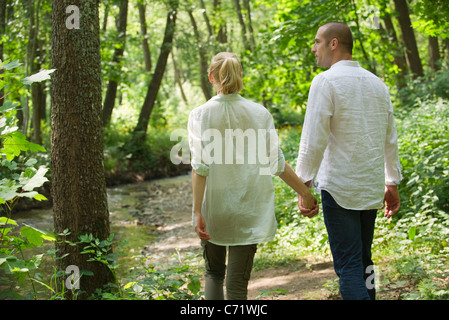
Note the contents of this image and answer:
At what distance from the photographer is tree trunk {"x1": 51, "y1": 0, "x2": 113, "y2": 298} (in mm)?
4285

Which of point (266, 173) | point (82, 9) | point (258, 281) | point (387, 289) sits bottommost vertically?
point (258, 281)

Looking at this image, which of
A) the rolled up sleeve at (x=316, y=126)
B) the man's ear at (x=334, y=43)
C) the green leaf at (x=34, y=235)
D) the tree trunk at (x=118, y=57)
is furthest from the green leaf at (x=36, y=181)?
the tree trunk at (x=118, y=57)

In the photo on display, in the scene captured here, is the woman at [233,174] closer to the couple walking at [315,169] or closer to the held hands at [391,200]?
the couple walking at [315,169]

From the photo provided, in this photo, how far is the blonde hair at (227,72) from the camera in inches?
131

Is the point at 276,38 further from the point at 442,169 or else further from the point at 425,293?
the point at 425,293

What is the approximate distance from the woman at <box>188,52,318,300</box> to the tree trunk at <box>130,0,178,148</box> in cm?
1554

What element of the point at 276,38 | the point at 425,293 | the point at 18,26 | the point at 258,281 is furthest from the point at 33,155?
the point at 425,293

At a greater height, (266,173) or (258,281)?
(266,173)

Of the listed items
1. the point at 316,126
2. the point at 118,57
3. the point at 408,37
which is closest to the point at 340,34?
the point at 316,126

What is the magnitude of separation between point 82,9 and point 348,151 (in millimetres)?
2761

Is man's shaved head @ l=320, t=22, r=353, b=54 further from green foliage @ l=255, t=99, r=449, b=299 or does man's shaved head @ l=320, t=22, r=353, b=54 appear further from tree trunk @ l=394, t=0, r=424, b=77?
→ tree trunk @ l=394, t=0, r=424, b=77

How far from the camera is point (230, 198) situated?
3.35 metres

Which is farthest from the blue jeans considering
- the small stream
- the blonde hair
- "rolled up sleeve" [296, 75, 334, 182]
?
the small stream

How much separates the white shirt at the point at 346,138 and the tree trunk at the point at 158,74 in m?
15.7
